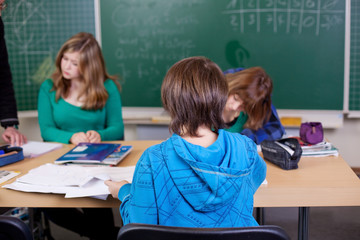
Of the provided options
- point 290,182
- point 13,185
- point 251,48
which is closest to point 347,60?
point 251,48

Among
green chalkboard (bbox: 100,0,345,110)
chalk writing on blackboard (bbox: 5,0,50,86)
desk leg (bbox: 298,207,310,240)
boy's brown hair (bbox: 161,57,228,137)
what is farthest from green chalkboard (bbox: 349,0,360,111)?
chalk writing on blackboard (bbox: 5,0,50,86)

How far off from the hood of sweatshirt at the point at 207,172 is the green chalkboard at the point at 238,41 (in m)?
2.44

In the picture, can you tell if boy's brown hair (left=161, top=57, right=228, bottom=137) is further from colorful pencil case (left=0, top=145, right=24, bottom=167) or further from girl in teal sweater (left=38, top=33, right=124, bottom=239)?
girl in teal sweater (left=38, top=33, right=124, bottom=239)

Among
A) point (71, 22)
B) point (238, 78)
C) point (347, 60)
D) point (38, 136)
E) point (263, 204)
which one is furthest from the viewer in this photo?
point (38, 136)

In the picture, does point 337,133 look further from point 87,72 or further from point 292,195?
point 292,195

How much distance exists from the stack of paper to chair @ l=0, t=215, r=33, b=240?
0.41 metres

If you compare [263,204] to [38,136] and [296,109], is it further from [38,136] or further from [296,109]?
[38,136]

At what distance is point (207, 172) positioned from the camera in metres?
0.90

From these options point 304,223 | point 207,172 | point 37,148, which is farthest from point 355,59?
point 207,172

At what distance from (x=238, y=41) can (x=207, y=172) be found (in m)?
2.54

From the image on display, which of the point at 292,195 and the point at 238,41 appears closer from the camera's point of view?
the point at 292,195

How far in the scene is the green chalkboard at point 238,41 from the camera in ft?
10.3

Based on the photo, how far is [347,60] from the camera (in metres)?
3.14

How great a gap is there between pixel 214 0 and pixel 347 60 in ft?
4.03
